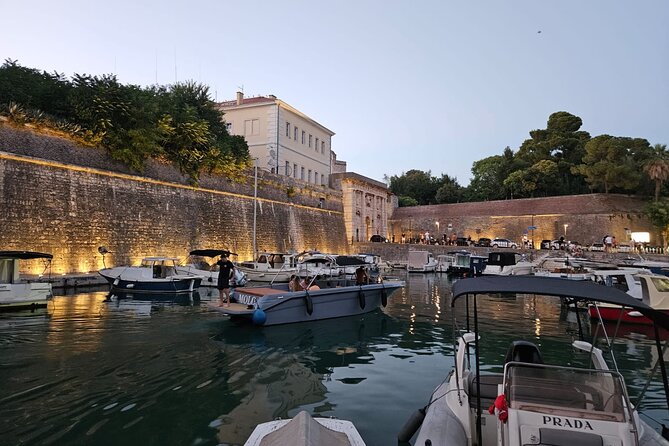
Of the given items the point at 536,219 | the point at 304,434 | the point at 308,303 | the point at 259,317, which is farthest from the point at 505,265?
the point at 304,434

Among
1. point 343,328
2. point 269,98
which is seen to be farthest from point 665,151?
point 343,328

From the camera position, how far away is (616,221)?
40.6 meters

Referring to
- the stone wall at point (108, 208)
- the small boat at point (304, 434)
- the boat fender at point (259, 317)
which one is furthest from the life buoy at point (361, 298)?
the stone wall at point (108, 208)

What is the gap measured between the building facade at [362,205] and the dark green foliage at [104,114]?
19982mm

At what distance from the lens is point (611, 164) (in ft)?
138

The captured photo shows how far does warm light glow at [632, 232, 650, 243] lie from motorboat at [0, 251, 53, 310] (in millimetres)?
44129

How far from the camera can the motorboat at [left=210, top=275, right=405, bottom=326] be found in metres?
10.8

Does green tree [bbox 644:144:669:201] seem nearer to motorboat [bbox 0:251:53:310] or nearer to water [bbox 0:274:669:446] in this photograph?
water [bbox 0:274:669:446]

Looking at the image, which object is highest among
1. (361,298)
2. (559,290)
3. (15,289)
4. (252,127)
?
(252,127)

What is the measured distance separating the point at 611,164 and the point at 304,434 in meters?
48.7

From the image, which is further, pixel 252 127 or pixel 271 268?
pixel 252 127

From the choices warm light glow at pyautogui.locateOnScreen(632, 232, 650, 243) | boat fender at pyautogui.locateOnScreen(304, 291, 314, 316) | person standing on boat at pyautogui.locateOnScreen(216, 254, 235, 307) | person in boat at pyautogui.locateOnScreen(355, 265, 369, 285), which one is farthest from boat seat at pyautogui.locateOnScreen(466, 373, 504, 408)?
warm light glow at pyautogui.locateOnScreen(632, 232, 650, 243)

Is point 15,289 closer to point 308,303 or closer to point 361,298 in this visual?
point 308,303

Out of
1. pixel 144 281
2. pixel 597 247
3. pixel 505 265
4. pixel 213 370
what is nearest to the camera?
pixel 213 370
